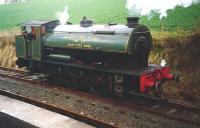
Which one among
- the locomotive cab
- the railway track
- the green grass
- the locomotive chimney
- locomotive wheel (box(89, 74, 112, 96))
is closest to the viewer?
the railway track

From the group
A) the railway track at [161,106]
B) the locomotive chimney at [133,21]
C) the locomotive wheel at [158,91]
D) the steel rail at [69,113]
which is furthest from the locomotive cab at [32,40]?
the locomotive wheel at [158,91]

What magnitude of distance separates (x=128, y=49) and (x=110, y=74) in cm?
141

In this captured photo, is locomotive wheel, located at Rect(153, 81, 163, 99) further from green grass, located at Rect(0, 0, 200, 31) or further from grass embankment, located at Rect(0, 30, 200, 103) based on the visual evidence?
green grass, located at Rect(0, 0, 200, 31)

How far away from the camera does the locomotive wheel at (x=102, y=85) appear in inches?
485

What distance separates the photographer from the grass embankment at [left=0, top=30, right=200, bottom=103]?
40.5 feet

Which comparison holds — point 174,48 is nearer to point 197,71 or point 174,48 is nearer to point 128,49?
point 197,71

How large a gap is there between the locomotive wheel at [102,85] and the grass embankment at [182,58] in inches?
90.0

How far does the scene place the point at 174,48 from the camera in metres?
13.6

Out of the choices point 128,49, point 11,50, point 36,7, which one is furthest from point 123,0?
point 128,49

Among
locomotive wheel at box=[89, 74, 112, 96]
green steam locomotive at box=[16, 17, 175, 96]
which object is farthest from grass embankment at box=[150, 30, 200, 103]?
locomotive wheel at box=[89, 74, 112, 96]

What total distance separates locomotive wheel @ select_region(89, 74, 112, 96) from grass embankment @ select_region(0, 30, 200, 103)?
229cm

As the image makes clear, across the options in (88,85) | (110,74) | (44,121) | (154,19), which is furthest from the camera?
(154,19)

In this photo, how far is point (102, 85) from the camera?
1257cm

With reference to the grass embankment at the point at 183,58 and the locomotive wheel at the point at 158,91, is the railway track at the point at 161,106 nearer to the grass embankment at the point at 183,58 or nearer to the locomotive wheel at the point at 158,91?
the locomotive wheel at the point at 158,91
